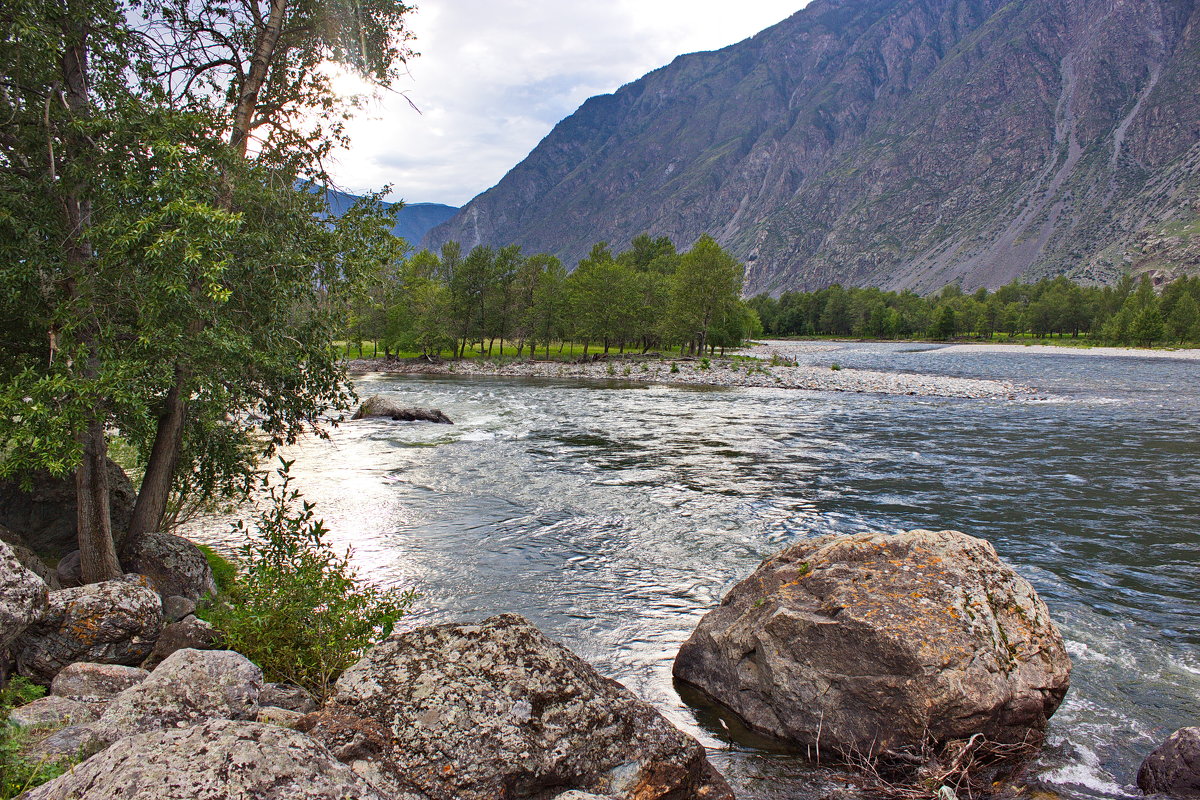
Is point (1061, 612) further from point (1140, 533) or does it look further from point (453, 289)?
point (453, 289)

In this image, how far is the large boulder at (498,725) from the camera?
5051 millimetres

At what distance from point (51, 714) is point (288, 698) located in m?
2.07

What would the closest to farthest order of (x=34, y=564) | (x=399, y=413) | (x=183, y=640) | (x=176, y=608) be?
(x=183, y=640)
(x=34, y=564)
(x=176, y=608)
(x=399, y=413)

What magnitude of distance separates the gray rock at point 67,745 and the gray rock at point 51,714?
10.2 inches

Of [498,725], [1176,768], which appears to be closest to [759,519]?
[1176,768]

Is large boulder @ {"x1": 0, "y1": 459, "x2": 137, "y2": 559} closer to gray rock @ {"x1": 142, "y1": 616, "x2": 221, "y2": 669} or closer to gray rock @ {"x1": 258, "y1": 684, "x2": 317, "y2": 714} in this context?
gray rock @ {"x1": 142, "y1": 616, "x2": 221, "y2": 669}

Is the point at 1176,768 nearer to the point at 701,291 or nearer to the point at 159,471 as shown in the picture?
the point at 159,471

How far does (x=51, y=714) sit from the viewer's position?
622 centimetres

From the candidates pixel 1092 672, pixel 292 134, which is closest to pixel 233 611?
pixel 292 134

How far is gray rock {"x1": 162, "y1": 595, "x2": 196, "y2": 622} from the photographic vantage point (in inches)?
402

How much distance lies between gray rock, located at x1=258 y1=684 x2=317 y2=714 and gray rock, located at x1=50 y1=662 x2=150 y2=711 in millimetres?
1303

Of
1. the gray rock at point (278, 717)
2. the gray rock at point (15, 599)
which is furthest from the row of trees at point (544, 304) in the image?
the gray rock at point (278, 717)

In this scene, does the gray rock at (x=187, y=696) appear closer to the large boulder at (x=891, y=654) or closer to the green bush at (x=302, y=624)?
the green bush at (x=302, y=624)

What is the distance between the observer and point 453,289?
330 ft
